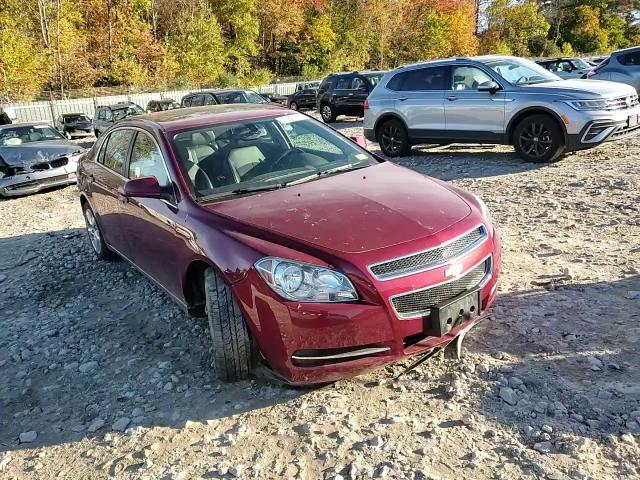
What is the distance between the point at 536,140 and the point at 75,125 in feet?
67.2

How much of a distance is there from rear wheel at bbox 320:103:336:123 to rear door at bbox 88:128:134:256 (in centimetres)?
1468

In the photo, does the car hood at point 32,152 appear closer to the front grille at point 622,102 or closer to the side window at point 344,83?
the front grille at point 622,102

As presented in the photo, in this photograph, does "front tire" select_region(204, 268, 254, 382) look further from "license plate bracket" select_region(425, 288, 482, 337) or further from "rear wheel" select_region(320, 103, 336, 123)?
"rear wheel" select_region(320, 103, 336, 123)

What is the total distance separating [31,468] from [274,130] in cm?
292

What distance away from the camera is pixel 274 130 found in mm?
4578

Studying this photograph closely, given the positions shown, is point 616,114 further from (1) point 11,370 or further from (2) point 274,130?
(1) point 11,370

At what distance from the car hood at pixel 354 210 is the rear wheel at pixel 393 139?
23.0ft

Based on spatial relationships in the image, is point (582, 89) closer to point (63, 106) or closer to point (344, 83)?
point (344, 83)

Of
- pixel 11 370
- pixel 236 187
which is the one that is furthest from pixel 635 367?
pixel 11 370

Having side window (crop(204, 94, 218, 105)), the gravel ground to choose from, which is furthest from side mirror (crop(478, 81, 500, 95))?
side window (crop(204, 94, 218, 105))

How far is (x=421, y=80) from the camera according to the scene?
414 inches

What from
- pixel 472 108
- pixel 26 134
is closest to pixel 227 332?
pixel 472 108

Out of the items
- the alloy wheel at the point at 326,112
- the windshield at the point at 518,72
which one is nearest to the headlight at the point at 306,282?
the windshield at the point at 518,72

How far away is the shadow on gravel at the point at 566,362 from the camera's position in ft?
9.18
